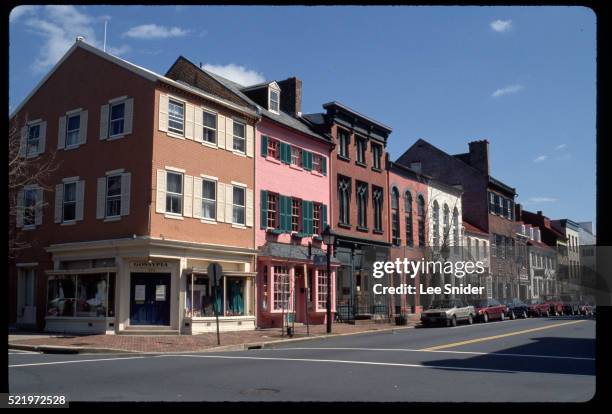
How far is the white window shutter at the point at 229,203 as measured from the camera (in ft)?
91.7

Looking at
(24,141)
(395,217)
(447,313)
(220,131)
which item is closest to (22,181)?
(24,141)

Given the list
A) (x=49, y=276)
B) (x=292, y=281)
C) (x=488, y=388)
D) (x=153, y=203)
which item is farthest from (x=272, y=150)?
(x=488, y=388)

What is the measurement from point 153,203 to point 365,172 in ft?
57.3

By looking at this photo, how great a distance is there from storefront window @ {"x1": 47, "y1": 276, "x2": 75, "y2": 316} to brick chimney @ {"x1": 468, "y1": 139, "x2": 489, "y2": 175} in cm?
4188

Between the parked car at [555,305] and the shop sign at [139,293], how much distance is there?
120ft

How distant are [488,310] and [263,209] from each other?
53.7ft

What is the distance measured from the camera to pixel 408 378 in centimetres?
1155

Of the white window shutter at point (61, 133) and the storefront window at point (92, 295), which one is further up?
the white window shutter at point (61, 133)

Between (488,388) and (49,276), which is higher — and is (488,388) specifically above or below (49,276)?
below

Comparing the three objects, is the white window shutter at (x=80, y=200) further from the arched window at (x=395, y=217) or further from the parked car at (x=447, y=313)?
the arched window at (x=395, y=217)

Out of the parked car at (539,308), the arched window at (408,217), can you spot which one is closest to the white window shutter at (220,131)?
the arched window at (408,217)

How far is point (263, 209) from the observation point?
30078 millimetres

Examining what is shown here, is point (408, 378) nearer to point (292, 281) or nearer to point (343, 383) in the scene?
point (343, 383)

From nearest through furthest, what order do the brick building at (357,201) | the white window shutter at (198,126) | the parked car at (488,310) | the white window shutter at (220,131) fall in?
the white window shutter at (198,126)
the white window shutter at (220,131)
the brick building at (357,201)
the parked car at (488,310)
